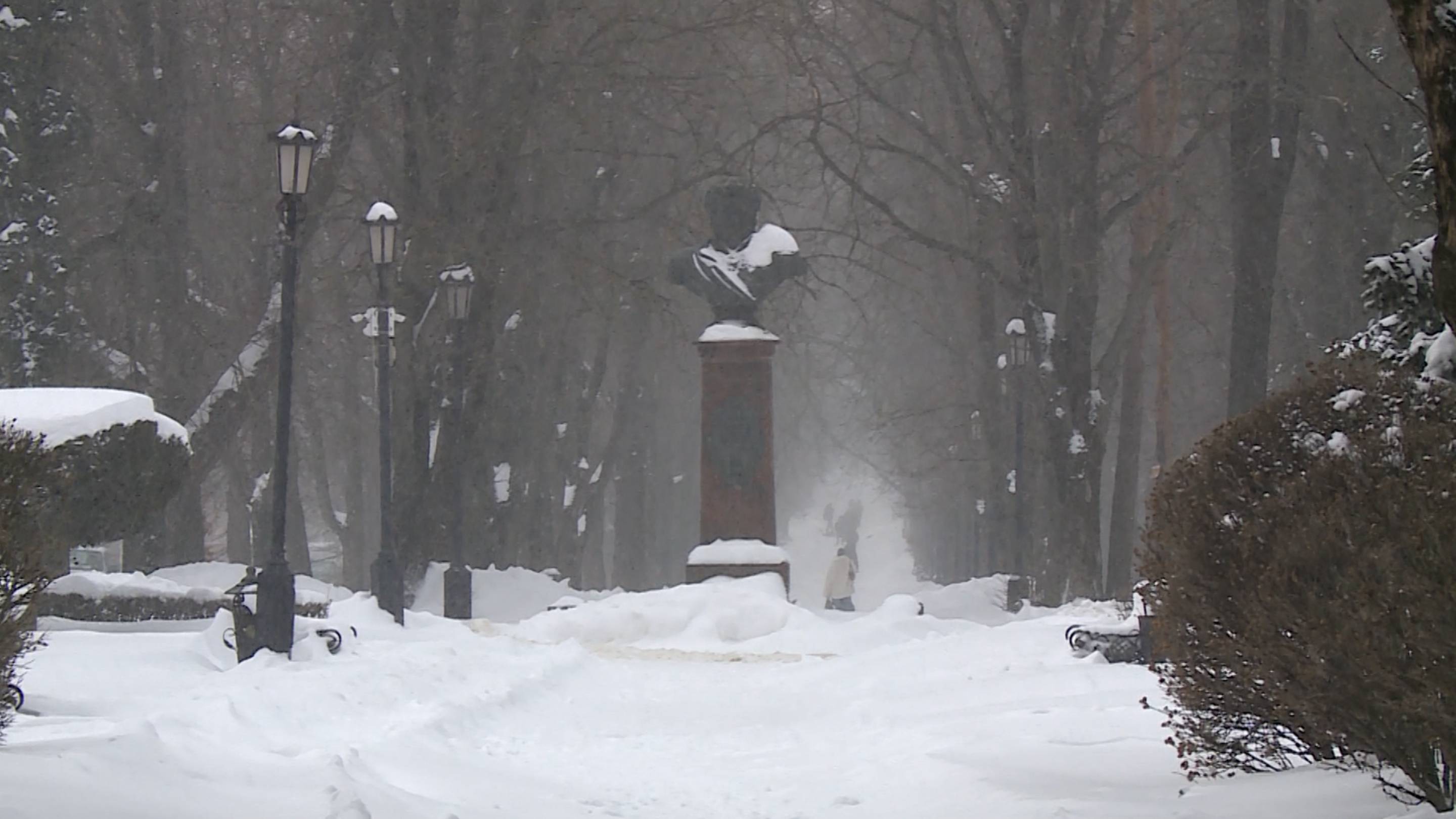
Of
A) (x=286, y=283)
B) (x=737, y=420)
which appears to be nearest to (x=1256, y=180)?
(x=737, y=420)

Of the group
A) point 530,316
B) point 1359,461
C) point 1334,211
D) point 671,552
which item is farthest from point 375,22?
point 671,552

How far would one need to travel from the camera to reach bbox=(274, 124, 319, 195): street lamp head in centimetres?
1495

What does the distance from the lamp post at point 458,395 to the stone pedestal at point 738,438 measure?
337 centimetres

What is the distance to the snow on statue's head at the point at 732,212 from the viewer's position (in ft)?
80.9

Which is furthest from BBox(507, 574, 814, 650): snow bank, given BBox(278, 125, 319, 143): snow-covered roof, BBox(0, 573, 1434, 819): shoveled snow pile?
BBox(278, 125, 319, 143): snow-covered roof

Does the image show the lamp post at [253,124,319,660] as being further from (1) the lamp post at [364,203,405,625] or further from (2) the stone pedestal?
(2) the stone pedestal

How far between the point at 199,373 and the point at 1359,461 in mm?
24884

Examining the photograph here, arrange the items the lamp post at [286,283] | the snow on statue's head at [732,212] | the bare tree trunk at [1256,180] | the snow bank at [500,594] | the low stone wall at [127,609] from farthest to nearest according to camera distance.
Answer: the snow bank at [500,594]
the snow on statue's head at [732,212]
the bare tree trunk at [1256,180]
the low stone wall at [127,609]
the lamp post at [286,283]

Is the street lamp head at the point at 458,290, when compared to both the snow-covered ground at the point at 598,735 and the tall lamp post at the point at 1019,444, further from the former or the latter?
the tall lamp post at the point at 1019,444

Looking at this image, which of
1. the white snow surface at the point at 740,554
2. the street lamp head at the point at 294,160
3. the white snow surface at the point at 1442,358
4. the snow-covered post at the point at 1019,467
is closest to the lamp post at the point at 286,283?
the street lamp head at the point at 294,160

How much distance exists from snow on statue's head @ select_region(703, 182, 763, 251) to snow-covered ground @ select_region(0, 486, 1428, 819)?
25.8 ft

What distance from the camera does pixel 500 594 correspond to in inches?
1023

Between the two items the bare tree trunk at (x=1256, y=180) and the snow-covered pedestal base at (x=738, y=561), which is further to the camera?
the snow-covered pedestal base at (x=738, y=561)

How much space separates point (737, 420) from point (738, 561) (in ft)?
6.14
